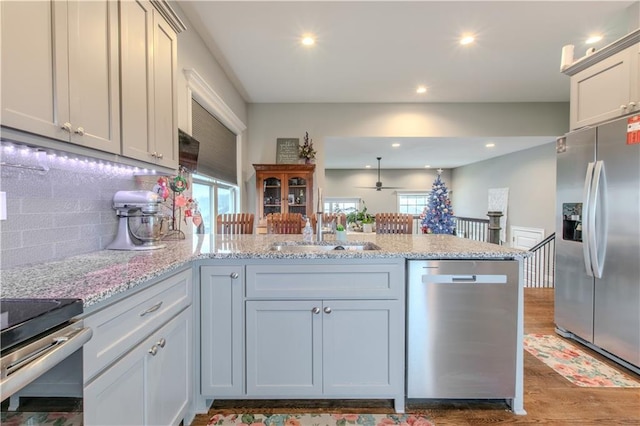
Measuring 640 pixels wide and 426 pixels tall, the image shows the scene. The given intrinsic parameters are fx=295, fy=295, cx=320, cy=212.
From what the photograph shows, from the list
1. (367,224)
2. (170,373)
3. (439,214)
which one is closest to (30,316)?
(170,373)

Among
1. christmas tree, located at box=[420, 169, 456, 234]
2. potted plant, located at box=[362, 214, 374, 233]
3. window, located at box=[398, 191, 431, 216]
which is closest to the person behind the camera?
christmas tree, located at box=[420, 169, 456, 234]

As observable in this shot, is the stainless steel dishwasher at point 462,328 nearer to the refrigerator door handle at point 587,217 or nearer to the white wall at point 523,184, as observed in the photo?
the refrigerator door handle at point 587,217

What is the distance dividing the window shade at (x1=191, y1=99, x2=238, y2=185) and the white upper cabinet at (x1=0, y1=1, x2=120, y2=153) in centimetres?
159

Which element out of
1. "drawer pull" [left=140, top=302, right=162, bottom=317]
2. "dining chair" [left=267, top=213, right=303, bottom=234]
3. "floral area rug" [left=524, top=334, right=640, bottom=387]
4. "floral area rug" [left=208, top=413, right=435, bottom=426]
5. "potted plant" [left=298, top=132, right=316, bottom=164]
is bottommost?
"floral area rug" [left=208, top=413, right=435, bottom=426]

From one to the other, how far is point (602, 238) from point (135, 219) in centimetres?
330

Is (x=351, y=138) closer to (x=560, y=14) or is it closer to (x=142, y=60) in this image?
(x=560, y=14)

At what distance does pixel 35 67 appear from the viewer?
0.99 m

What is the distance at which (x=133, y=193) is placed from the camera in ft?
5.61

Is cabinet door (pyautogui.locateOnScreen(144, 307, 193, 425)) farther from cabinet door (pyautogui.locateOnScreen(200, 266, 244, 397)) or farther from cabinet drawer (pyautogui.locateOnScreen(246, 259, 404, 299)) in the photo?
cabinet drawer (pyautogui.locateOnScreen(246, 259, 404, 299))

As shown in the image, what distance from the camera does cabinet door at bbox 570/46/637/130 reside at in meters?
2.24

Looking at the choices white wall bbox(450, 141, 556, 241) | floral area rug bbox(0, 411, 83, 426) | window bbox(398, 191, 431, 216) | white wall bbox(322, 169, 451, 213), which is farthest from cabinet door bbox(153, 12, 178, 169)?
window bbox(398, 191, 431, 216)

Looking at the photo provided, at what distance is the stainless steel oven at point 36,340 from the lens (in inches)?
24.3

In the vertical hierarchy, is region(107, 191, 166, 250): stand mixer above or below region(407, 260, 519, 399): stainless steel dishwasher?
above

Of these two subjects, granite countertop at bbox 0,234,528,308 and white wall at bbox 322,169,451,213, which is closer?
granite countertop at bbox 0,234,528,308
